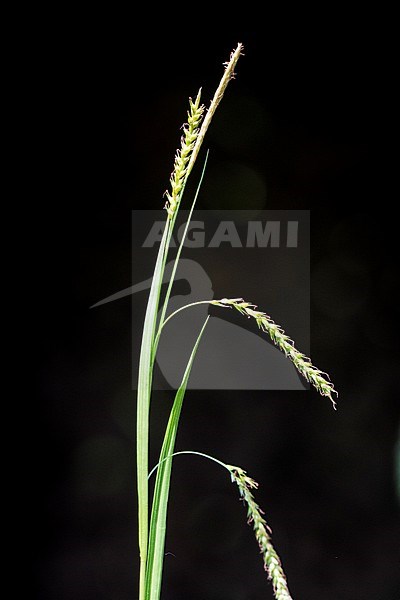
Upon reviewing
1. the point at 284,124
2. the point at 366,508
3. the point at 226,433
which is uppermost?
the point at 284,124

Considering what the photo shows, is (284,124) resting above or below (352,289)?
above

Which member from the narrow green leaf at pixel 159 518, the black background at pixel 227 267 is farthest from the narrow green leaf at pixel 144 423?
the black background at pixel 227 267

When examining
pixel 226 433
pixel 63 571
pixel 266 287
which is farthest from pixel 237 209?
pixel 63 571

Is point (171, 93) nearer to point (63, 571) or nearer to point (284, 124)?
point (284, 124)

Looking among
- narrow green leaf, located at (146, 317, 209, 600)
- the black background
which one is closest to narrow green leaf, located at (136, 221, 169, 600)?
narrow green leaf, located at (146, 317, 209, 600)

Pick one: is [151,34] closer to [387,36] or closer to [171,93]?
[171,93]

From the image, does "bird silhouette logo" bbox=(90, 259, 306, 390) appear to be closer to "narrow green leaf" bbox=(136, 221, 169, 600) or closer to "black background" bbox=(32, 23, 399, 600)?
"black background" bbox=(32, 23, 399, 600)

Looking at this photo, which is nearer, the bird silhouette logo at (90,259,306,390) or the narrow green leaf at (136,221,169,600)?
the narrow green leaf at (136,221,169,600)

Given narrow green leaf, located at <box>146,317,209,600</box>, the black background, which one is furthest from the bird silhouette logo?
narrow green leaf, located at <box>146,317,209,600</box>

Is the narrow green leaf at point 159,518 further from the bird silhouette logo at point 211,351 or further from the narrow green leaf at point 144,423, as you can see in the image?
the bird silhouette logo at point 211,351
